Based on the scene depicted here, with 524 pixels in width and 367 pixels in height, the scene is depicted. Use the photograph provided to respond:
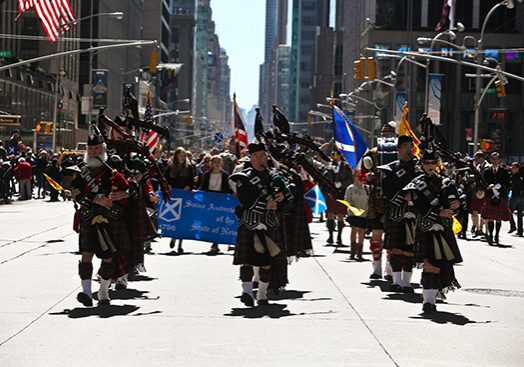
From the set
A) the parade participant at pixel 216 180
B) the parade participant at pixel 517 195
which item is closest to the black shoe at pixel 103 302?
the parade participant at pixel 216 180

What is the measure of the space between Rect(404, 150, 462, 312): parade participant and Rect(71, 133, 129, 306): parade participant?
3.14m

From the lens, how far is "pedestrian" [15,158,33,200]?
43.4m

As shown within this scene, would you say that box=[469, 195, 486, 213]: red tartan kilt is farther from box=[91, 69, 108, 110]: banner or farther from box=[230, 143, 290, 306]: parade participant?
box=[91, 69, 108, 110]: banner

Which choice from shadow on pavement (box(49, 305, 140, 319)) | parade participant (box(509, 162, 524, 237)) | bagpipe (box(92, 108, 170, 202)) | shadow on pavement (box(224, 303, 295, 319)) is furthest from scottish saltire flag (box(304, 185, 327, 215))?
parade participant (box(509, 162, 524, 237))

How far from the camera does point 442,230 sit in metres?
12.5

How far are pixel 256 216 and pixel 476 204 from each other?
15.8 metres

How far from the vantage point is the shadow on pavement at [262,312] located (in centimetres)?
1161

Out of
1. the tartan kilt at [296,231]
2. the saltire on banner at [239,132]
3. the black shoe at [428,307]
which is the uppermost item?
the saltire on banner at [239,132]

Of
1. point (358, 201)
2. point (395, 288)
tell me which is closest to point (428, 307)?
point (395, 288)

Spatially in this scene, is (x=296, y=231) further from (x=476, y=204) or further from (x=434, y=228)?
(x=476, y=204)

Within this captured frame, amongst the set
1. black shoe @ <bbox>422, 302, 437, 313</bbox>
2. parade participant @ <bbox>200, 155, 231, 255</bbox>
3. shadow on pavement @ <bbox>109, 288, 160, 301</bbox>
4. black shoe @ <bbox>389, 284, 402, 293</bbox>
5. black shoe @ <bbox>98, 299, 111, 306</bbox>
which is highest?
parade participant @ <bbox>200, 155, 231, 255</bbox>

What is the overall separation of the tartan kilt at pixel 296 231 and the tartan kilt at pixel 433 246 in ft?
7.97

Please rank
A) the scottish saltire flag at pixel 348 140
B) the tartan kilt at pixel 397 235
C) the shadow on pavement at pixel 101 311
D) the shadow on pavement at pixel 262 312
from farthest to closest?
1. the scottish saltire flag at pixel 348 140
2. the tartan kilt at pixel 397 235
3. the shadow on pavement at pixel 262 312
4. the shadow on pavement at pixel 101 311

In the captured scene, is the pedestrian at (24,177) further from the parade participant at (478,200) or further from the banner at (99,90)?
the banner at (99,90)
